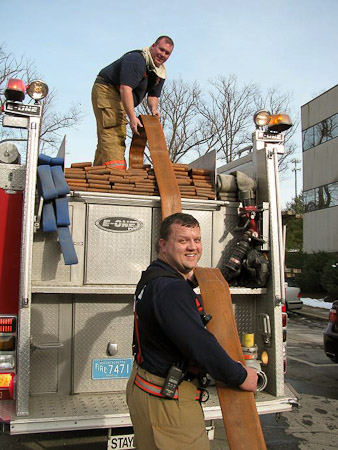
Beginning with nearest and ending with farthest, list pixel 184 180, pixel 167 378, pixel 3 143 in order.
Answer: pixel 167 378 < pixel 3 143 < pixel 184 180

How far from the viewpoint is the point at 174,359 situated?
2.22 meters

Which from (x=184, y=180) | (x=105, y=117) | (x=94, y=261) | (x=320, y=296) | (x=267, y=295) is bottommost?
(x=320, y=296)

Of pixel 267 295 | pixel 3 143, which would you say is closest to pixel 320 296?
pixel 267 295

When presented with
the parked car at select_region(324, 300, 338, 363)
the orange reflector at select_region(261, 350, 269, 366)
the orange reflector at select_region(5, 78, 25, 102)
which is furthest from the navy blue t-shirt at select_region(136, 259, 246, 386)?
the parked car at select_region(324, 300, 338, 363)

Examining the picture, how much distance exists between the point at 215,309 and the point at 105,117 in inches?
127

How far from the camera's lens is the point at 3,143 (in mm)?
3844

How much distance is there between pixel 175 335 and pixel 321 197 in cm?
2751

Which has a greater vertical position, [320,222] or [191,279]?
[320,222]

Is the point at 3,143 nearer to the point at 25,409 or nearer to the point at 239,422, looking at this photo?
the point at 25,409

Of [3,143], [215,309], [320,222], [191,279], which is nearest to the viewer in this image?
[215,309]

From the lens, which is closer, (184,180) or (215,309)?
(215,309)

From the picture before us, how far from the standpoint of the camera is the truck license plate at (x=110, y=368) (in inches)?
156

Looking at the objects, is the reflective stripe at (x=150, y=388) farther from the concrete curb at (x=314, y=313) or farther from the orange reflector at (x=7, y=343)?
the concrete curb at (x=314, y=313)

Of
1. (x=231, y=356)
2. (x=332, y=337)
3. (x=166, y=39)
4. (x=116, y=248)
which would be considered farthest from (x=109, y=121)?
(x=332, y=337)
